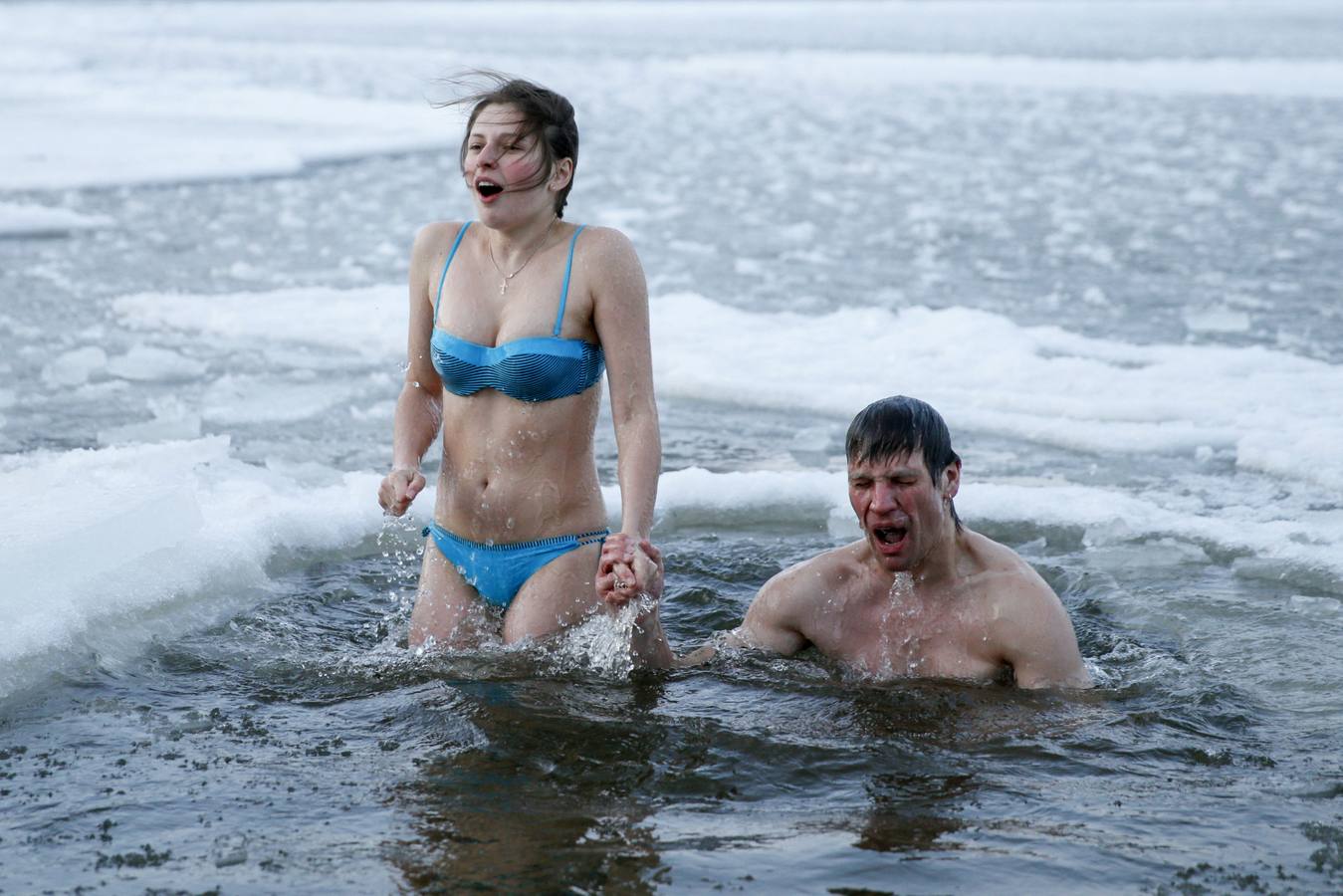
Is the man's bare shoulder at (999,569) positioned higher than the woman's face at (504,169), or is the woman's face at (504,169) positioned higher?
the woman's face at (504,169)

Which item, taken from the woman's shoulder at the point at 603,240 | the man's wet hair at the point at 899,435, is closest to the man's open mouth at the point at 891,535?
the man's wet hair at the point at 899,435

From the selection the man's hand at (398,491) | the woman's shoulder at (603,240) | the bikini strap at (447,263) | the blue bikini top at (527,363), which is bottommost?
the man's hand at (398,491)

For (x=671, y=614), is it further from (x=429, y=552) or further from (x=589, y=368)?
(x=589, y=368)

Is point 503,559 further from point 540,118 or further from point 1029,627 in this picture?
point 1029,627

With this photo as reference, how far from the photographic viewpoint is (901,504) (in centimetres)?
407

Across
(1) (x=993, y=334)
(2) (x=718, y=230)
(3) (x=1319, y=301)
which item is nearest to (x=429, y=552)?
(1) (x=993, y=334)

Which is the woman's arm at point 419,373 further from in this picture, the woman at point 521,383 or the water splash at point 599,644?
the water splash at point 599,644

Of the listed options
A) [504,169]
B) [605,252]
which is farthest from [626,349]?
[504,169]

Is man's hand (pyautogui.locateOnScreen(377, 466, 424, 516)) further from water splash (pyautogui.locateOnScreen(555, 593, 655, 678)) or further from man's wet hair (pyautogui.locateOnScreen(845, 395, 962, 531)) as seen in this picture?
man's wet hair (pyautogui.locateOnScreen(845, 395, 962, 531))

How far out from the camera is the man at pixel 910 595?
4047mm

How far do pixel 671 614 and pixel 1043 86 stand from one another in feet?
76.4

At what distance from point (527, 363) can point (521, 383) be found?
63mm

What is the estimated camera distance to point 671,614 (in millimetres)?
5262

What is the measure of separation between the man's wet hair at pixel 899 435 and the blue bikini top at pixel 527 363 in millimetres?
701
